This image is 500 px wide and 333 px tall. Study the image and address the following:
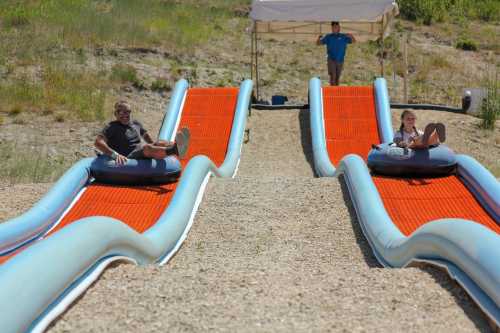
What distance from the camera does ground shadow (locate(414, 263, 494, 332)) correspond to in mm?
3170

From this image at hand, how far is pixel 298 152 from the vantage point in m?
11.9

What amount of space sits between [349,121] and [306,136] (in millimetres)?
926

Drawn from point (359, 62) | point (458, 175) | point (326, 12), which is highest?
point (326, 12)

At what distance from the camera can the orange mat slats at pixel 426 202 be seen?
6270 mm

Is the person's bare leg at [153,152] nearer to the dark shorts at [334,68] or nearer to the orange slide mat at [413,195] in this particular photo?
the orange slide mat at [413,195]

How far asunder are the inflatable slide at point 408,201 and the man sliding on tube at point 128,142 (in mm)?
1787

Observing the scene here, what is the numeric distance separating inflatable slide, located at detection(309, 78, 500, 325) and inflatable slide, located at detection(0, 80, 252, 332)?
146 cm

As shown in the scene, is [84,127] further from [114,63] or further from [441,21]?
Answer: [441,21]

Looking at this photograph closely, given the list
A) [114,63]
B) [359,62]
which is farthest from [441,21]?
[114,63]

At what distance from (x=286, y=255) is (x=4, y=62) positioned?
42.1ft

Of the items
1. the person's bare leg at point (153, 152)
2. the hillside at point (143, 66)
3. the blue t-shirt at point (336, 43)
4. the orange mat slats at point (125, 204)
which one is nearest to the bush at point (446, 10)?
the hillside at point (143, 66)

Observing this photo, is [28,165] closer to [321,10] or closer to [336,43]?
[321,10]

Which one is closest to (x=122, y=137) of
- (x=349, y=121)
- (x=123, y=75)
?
(x=349, y=121)

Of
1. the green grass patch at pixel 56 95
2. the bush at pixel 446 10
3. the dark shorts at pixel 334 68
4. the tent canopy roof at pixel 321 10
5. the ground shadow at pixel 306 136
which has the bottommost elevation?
the bush at pixel 446 10
